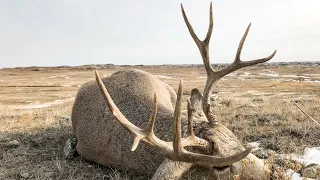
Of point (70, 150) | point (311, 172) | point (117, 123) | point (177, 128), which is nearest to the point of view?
point (177, 128)

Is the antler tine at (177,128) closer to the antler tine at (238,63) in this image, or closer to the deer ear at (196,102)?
the deer ear at (196,102)

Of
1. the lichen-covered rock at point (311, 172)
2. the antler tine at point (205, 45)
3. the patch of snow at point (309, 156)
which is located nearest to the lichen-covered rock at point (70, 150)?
the antler tine at point (205, 45)

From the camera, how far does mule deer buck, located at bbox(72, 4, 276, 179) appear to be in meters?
3.61

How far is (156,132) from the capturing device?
480 centimetres

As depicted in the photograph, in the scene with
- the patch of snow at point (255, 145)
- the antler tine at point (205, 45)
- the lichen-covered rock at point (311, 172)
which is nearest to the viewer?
the lichen-covered rock at point (311, 172)

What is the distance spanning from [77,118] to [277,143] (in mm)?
3252

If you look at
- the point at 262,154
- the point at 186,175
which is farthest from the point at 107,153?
the point at 262,154

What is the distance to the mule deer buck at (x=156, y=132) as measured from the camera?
3.61 metres

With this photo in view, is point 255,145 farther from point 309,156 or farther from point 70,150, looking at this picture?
point 70,150

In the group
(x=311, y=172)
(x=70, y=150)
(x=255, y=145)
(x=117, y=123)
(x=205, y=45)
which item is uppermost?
(x=205, y=45)

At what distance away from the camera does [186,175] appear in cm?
404

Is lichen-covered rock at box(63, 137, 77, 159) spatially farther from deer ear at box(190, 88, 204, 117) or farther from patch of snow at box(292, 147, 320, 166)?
patch of snow at box(292, 147, 320, 166)

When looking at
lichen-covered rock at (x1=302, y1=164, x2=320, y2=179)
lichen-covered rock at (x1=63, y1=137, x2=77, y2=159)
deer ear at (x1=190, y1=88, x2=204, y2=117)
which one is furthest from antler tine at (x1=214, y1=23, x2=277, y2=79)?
lichen-covered rock at (x1=63, y1=137, x2=77, y2=159)

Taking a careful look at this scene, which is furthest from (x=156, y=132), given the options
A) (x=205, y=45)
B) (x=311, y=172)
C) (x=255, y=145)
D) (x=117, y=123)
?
(x=255, y=145)
